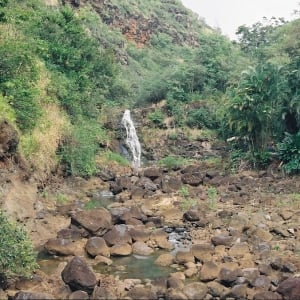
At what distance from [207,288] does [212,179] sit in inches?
555

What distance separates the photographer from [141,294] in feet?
29.6

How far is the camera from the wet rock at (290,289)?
28.6ft

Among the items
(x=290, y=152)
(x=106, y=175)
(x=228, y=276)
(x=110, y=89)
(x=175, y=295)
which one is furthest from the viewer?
(x=110, y=89)

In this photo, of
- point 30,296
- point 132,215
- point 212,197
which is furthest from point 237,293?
point 212,197

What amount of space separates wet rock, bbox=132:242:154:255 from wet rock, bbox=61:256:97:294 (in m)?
3.19

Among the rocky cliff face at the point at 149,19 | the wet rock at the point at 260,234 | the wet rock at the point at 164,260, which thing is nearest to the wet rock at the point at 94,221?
the wet rock at the point at 164,260

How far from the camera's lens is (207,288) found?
31.2 ft

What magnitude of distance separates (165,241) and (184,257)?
1.65m

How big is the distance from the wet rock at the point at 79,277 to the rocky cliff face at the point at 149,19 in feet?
140

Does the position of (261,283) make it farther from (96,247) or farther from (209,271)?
(96,247)

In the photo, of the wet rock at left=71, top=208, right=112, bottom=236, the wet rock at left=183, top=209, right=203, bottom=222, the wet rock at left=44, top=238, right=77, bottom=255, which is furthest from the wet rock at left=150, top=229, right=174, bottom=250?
the wet rock at left=44, top=238, right=77, bottom=255

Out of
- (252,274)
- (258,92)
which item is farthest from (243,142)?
(252,274)

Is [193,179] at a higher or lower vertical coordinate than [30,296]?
lower

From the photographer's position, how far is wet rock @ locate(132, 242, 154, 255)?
40.5ft
